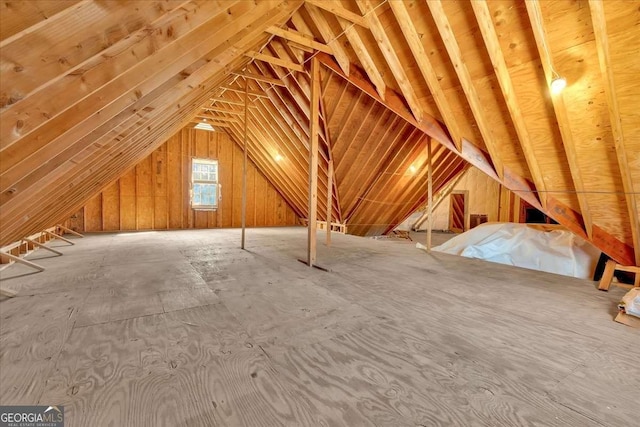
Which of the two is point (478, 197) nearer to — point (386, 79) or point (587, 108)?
point (386, 79)

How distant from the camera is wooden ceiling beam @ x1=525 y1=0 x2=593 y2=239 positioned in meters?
2.21

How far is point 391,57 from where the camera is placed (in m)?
3.31

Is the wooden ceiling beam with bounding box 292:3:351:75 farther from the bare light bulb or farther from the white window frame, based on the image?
the white window frame

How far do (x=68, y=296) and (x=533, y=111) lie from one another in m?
4.96

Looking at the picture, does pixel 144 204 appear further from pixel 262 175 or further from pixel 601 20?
pixel 601 20

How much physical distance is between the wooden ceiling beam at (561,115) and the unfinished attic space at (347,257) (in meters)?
0.02

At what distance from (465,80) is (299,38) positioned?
2.24 m

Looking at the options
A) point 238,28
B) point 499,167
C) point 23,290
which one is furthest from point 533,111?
point 23,290

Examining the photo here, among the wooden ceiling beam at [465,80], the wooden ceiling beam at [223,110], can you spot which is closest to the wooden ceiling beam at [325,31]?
the wooden ceiling beam at [465,80]

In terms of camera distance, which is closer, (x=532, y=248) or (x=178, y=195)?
(x=532, y=248)

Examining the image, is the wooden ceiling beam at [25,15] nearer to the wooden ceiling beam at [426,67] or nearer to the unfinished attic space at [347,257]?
the unfinished attic space at [347,257]

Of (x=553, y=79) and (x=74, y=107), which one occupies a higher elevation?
(x=553, y=79)

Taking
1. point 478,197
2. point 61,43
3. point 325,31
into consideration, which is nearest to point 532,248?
point 325,31

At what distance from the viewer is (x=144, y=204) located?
8.33 meters
